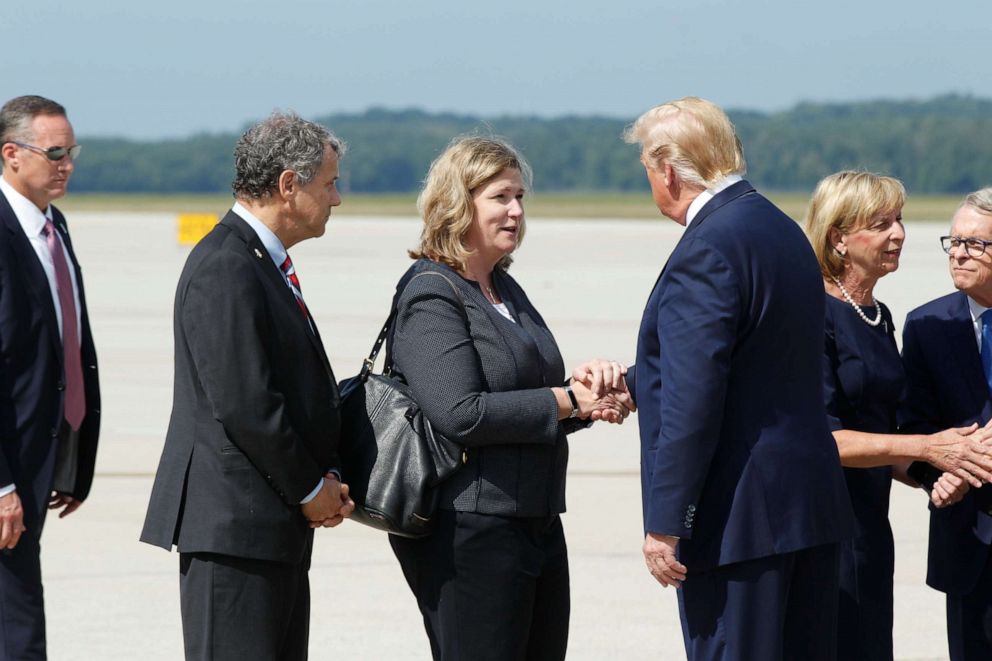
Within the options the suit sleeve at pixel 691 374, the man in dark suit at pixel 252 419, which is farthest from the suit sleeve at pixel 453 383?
the suit sleeve at pixel 691 374

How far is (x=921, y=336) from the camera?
477 cm

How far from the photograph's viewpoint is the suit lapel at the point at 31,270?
4742mm

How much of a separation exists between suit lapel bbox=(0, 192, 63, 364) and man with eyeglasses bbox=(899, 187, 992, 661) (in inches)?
115

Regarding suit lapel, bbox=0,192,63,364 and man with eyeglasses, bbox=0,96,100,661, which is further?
suit lapel, bbox=0,192,63,364

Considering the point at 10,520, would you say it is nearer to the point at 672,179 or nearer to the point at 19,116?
the point at 19,116

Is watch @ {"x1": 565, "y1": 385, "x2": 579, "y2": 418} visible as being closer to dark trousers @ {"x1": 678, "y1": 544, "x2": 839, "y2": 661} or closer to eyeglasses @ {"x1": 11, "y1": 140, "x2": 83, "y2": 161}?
dark trousers @ {"x1": 678, "y1": 544, "x2": 839, "y2": 661}

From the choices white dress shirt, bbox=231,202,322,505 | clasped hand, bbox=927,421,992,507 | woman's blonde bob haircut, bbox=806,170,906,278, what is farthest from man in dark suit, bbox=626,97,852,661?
white dress shirt, bbox=231,202,322,505

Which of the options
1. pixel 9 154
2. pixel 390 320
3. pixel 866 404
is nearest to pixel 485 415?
pixel 390 320

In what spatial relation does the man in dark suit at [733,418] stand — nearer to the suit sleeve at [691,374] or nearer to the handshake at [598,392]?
the suit sleeve at [691,374]

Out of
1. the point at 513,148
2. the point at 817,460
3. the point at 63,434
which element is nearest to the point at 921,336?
the point at 817,460

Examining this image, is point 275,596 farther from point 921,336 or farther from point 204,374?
point 921,336

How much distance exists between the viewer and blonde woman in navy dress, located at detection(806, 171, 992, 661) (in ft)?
14.5

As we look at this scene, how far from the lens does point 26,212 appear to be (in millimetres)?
4941

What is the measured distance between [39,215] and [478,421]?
1.94 m
